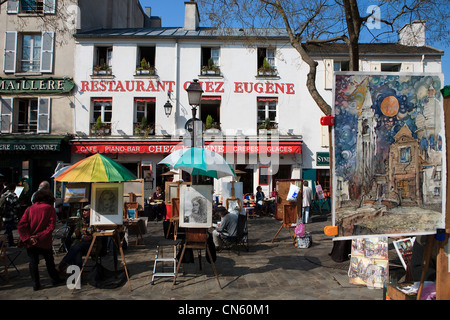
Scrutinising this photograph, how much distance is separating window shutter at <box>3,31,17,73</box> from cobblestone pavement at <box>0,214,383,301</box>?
498 inches

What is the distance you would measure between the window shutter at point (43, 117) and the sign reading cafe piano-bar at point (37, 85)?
606 mm

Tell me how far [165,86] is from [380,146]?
14.7 meters

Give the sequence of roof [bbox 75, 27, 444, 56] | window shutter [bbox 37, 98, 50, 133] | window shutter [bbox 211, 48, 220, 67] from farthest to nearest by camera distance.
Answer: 1. window shutter [bbox 211, 48, 220, 67]
2. window shutter [bbox 37, 98, 50, 133]
3. roof [bbox 75, 27, 444, 56]

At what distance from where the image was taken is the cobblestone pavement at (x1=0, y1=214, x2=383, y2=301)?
4.96 meters

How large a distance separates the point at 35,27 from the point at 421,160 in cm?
1880

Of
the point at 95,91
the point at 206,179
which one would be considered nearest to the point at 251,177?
the point at 206,179

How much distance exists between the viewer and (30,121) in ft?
56.6

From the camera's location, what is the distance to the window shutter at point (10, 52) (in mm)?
16781

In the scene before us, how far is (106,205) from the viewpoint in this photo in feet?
18.0

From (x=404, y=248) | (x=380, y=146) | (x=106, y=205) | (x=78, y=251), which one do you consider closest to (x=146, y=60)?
(x=106, y=205)

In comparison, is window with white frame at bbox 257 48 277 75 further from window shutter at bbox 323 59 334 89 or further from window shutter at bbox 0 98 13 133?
window shutter at bbox 0 98 13 133

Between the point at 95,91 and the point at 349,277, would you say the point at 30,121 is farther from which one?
the point at 349,277

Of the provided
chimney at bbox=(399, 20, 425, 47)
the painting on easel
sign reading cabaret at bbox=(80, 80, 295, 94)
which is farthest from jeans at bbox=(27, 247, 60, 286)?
sign reading cabaret at bbox=(80, 80, 295, 94)

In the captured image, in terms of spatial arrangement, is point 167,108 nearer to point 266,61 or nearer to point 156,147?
point 156,147
